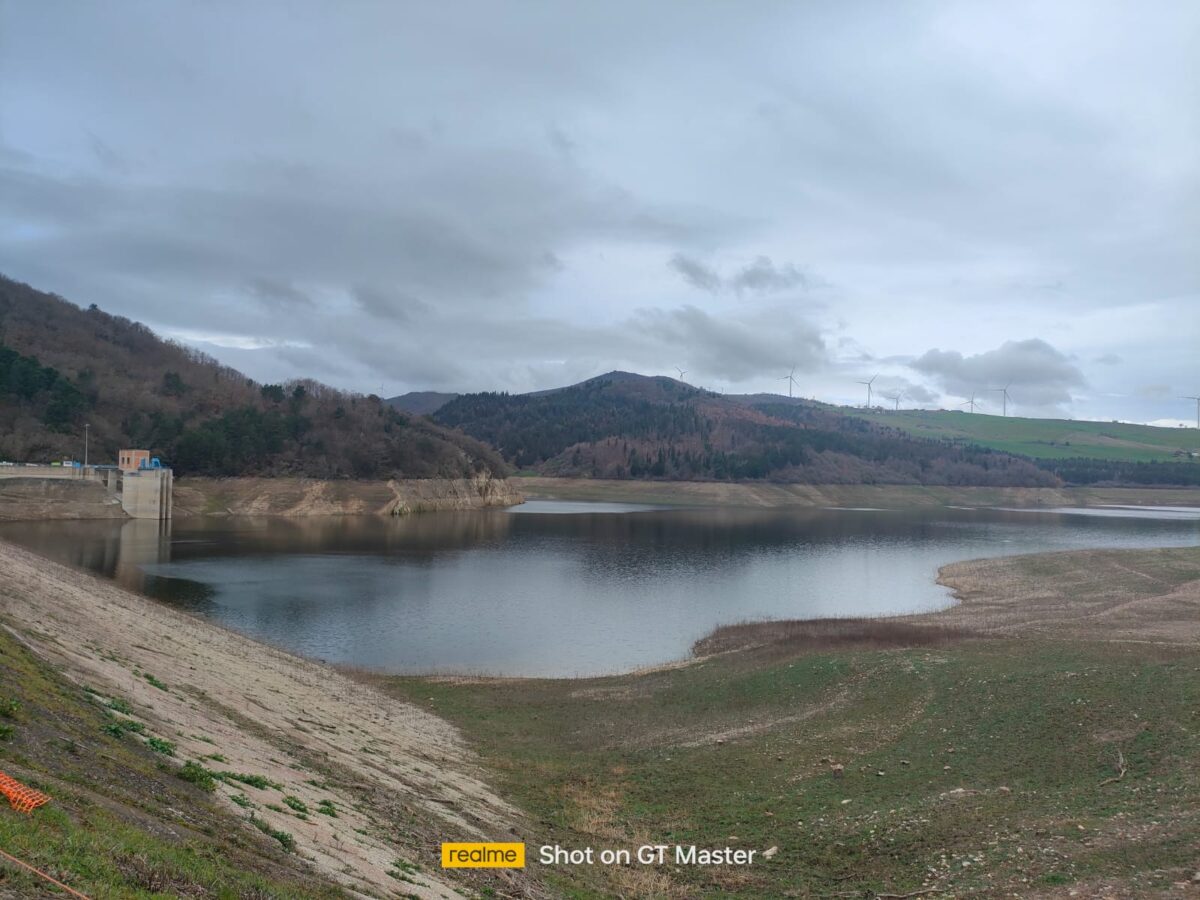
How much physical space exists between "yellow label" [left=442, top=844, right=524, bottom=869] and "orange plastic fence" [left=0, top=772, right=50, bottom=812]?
5.21 meters

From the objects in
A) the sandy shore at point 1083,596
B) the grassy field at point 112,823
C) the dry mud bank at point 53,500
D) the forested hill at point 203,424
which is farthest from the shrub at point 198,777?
the forested hill at point 203,424

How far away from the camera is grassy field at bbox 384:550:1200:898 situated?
10.1m

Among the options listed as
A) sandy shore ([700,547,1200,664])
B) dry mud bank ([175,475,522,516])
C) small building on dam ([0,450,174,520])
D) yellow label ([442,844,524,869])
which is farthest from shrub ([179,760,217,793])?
dry mud bank ([175,475,522,516])

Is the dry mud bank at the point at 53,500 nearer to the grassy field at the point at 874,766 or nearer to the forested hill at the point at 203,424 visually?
the forested hill at the point at 203,424

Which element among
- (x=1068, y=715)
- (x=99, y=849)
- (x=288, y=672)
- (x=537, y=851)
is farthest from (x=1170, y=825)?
(x=288, y=672)

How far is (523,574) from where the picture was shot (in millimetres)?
50719

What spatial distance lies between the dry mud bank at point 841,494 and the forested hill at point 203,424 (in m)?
25.4

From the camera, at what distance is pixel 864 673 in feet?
68.0

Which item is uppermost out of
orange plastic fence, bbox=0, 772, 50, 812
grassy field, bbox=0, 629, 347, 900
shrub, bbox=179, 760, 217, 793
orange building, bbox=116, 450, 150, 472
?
orange building, bbox=116, 450, 150, 472

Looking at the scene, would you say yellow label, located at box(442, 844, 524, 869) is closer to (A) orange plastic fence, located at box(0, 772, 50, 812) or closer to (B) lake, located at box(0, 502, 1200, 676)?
(A) orange plastic fence, located at box(0, 772, 50, 812)

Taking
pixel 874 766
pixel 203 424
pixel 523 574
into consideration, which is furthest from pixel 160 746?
pixel 203 424

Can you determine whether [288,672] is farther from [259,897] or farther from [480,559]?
[480,559]

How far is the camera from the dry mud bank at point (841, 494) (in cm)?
14325

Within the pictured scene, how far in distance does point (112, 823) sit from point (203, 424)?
4604 inches
